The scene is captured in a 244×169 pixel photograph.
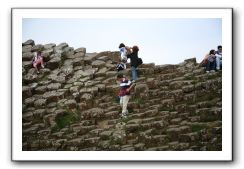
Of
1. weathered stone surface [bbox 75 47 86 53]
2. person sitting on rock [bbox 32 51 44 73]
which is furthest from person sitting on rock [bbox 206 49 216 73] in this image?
person sitting on rock [bbox 32 51 44 73]

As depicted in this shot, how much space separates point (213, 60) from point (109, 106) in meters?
1.08

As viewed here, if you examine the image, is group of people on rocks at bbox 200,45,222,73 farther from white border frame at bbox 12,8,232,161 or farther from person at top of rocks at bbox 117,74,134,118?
person at top of rocks at bbox 117,74,134,118

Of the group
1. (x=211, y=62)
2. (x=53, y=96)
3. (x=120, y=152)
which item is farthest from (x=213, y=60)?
(x=53, y=96)

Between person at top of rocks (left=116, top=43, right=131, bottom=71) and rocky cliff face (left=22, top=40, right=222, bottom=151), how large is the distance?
0.06 meters

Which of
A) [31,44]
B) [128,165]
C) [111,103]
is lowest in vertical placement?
[128,165]

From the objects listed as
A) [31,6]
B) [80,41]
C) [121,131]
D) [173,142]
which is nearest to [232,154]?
[173,142]

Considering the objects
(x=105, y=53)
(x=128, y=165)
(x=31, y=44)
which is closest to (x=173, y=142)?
(x=128, y=165)

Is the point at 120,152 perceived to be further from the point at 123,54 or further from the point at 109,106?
the point at 123,54

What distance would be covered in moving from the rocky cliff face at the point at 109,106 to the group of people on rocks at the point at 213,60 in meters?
0.07

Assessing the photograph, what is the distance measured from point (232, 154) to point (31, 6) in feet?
7.74

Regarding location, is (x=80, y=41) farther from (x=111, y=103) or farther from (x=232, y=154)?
(x=232, y=154)

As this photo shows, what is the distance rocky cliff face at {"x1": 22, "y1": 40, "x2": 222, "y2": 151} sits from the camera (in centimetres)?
806

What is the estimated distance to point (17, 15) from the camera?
26.6 ft

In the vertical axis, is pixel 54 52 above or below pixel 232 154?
above
